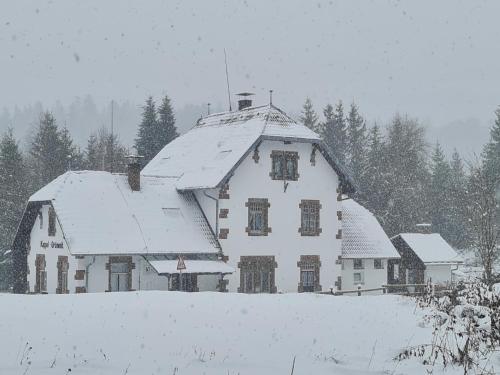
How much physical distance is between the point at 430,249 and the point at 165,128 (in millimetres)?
29510

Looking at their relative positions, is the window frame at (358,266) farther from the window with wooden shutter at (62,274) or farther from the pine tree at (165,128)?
the pine tree at (165,128)

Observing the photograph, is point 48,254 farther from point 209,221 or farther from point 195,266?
point 209,221

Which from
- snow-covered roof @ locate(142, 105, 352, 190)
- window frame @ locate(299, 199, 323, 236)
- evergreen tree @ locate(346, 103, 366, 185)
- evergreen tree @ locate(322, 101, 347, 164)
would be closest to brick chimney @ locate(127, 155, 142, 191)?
snow-covered roof @ locate(142, 105, 352, 190)

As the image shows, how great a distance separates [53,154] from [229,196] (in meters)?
33.1

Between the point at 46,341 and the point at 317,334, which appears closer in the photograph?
the point at 46,341

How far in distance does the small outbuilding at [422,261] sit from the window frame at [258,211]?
15.1 meters

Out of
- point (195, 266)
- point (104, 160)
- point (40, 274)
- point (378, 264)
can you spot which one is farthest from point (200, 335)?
point (104, 160)

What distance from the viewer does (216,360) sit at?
42.0ft

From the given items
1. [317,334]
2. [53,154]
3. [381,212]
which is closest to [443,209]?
[381,212]

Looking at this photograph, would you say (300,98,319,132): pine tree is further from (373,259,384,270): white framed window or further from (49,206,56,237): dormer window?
(49,206,56,237): dormer window

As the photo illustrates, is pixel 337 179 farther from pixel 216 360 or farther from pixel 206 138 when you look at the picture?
pixel 216 360

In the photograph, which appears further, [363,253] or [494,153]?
[494,153]

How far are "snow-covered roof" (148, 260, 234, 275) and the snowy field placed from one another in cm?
1207

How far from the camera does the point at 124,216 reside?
108 ft
